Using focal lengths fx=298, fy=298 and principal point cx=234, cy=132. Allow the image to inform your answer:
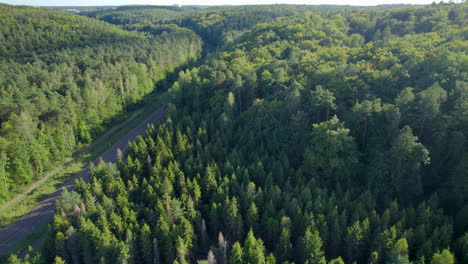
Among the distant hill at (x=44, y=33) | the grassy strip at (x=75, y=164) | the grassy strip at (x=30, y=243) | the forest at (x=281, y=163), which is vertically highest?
the distant hill at (x=44, y=33)

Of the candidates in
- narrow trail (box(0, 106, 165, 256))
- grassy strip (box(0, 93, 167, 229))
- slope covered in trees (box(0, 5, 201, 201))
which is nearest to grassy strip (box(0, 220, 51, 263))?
Answer: narrow trail (box(0, 106, 165, 256))

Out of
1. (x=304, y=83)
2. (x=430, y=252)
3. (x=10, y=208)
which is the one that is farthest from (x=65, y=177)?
(x=430, y=252)

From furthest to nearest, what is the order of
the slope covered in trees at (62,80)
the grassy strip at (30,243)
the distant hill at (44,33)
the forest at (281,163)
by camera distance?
the distant hill at (44,33) → the slope covered in trees at (62,80) → the grassy strip at (30,243) → the forest at (281,163)

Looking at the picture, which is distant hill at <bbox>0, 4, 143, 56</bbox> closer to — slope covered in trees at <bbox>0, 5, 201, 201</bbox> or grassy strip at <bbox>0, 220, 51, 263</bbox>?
slope covered in trees at <bbox>0, 5, 201, 201</bbox>

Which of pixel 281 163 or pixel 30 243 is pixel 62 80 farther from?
pixel 281 163

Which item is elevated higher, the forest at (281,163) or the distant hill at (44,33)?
the distant hill at (44,33)

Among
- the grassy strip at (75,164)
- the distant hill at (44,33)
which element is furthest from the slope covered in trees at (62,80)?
the grassy strip at (75,164)

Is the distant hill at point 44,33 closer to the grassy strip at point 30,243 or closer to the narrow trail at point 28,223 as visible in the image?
the narrow trail at point 28,223
